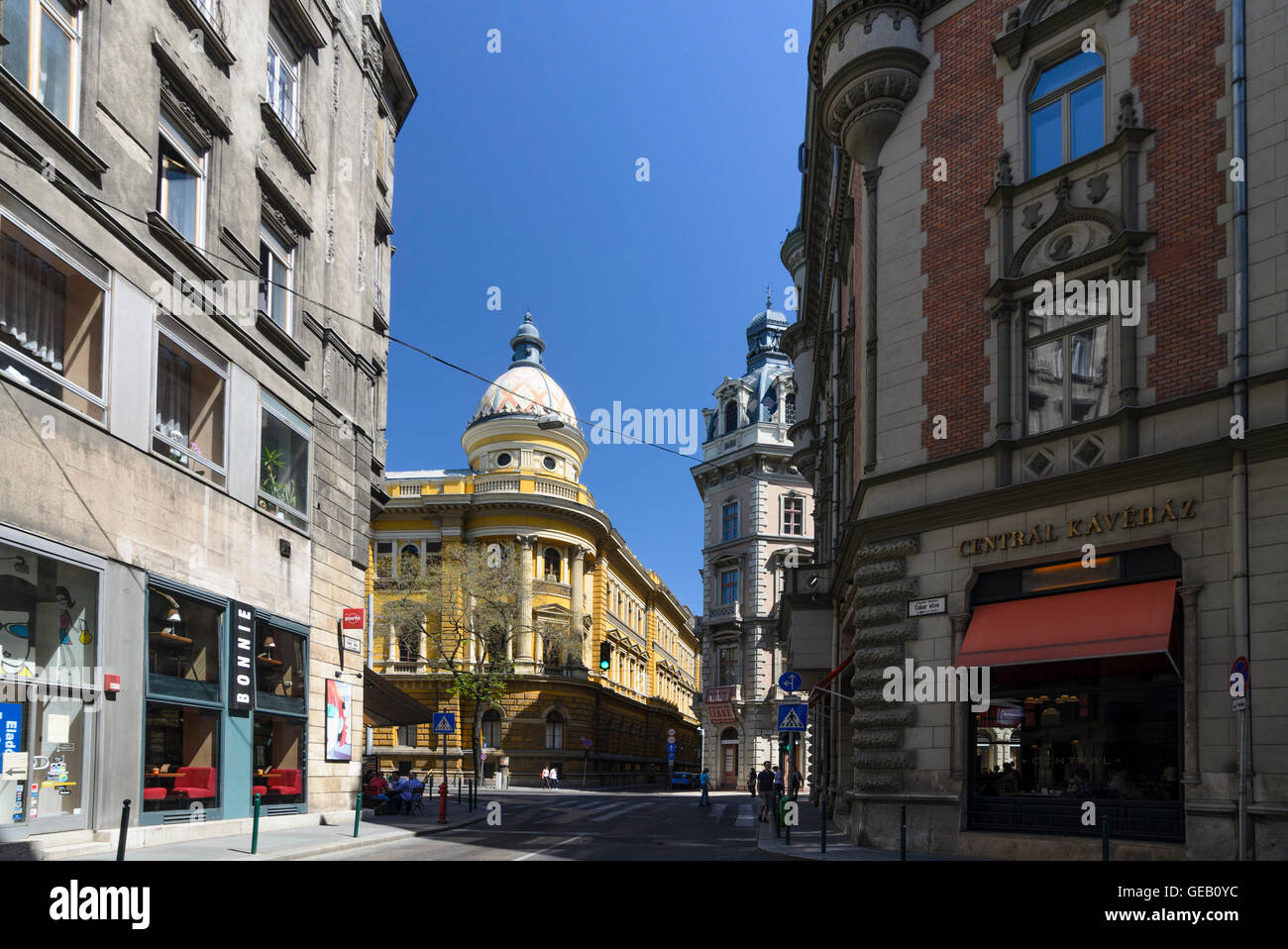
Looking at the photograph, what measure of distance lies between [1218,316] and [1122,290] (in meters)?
1.62

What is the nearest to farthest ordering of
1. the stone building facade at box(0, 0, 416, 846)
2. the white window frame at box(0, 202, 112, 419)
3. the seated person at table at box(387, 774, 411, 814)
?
1. the white window frame at box(0, 202, 112, 419)
2. the stone building facade at box(0, 0, 416, 846)
3. the seated person at table at box(387, 774, 411, 814)

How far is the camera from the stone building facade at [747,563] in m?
69.7

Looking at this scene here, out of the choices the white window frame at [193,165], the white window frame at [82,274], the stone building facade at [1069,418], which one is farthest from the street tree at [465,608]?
the white window frame at [82,274]

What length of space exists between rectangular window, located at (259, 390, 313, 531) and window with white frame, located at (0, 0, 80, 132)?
7.41m

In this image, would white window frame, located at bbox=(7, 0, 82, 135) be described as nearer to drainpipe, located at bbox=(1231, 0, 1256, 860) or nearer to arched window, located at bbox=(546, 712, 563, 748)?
drainpipe, located at bbox=(1231, 0, 1256, 860)

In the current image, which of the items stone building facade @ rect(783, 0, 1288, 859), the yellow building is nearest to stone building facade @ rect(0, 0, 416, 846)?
stone building facade @ rect(783, 0, 1288, 859)

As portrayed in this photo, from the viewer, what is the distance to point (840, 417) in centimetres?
3105

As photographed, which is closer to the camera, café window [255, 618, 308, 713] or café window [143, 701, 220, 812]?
café window [143, 701, 220, 812]

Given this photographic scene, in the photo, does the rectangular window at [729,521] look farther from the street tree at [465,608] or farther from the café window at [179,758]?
the café window at [179,758]

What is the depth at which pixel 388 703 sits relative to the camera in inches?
1268

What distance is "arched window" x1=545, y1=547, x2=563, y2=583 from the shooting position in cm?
7094

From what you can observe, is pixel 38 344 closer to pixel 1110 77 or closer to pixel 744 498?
pixel 1110 77
